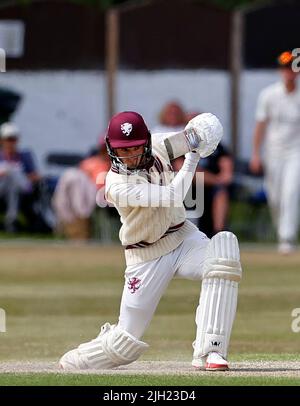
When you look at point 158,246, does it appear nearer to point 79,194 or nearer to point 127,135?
point 127,135

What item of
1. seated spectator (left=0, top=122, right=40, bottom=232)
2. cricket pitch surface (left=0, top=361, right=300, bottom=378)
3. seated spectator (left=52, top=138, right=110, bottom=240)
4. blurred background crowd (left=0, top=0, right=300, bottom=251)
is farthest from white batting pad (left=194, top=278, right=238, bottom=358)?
blurred background crowd (left=0, top=0, right=300, bottom=251)

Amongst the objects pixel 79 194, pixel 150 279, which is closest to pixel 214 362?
pixel 150 279

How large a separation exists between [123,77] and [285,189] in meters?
4.33

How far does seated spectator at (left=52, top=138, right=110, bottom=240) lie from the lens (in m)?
20.1

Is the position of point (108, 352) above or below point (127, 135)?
below

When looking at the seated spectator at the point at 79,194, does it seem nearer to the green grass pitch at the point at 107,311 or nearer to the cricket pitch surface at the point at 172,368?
the green grass pitch at the point at 107,311

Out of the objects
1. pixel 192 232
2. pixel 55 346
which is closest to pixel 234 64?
pixel 55 346

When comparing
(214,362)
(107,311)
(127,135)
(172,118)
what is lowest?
(107,311)

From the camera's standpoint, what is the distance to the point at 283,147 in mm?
18891

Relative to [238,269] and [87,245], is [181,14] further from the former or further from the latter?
[238,269]

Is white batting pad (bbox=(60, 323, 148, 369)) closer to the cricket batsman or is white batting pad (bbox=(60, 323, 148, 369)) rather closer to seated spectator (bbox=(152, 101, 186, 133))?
the cricket batsman

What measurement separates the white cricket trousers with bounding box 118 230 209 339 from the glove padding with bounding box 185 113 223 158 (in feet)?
2.02

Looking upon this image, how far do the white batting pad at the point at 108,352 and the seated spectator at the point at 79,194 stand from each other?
409 inches

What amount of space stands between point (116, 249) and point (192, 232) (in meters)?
10.1
